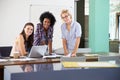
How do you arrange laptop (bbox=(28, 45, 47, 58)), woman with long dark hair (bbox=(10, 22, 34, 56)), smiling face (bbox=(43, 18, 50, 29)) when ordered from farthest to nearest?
smiling face (bbox=(43, 18, 50, 29)) → woman with long dark hair (bbox=(10, 22, 34, 56)) → laptop (bbox=(28, 45, 47, 58))

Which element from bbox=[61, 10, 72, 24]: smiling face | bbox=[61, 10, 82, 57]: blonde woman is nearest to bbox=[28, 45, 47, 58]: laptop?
bbox=[61, 10, 82, 57]: blonde woman

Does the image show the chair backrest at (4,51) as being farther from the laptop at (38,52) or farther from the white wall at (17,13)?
the white wall at (17,13)

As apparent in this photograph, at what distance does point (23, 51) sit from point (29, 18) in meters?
2.21

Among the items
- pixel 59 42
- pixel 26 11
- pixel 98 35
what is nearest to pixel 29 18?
pixel 26 11

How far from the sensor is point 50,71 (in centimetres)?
123

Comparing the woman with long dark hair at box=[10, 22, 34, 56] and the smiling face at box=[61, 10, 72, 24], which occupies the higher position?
the smiling face at box=[61, 10, 72, 24]

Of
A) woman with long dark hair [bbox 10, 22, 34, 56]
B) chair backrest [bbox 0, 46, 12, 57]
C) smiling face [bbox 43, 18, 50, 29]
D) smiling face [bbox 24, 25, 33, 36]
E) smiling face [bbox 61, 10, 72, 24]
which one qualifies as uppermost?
smiling face [bbox 61, 10, 72, 24]

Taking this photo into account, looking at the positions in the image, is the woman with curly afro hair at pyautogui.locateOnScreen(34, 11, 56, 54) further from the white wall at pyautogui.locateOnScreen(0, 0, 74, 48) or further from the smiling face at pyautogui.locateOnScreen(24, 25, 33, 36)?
the white wall at pyautogui.locateOnScreen(0, 0, 74, 48)

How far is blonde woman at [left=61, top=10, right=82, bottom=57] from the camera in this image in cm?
469

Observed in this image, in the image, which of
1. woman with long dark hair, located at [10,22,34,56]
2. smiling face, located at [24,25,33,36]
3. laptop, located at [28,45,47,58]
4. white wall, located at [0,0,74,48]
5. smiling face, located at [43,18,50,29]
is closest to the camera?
laptop, located at [28,45,47,58]

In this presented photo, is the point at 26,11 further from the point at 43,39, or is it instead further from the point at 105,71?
the point at 105,71

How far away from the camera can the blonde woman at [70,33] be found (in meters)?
4.69

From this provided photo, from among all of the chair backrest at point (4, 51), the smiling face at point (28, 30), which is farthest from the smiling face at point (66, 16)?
the chair backrest at point (4, 51)

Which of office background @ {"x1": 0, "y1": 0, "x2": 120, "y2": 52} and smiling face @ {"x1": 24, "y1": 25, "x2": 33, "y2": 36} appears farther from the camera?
office background @ {"x1": 0, "y1": 0, "x2": 120, "y2": 52}
